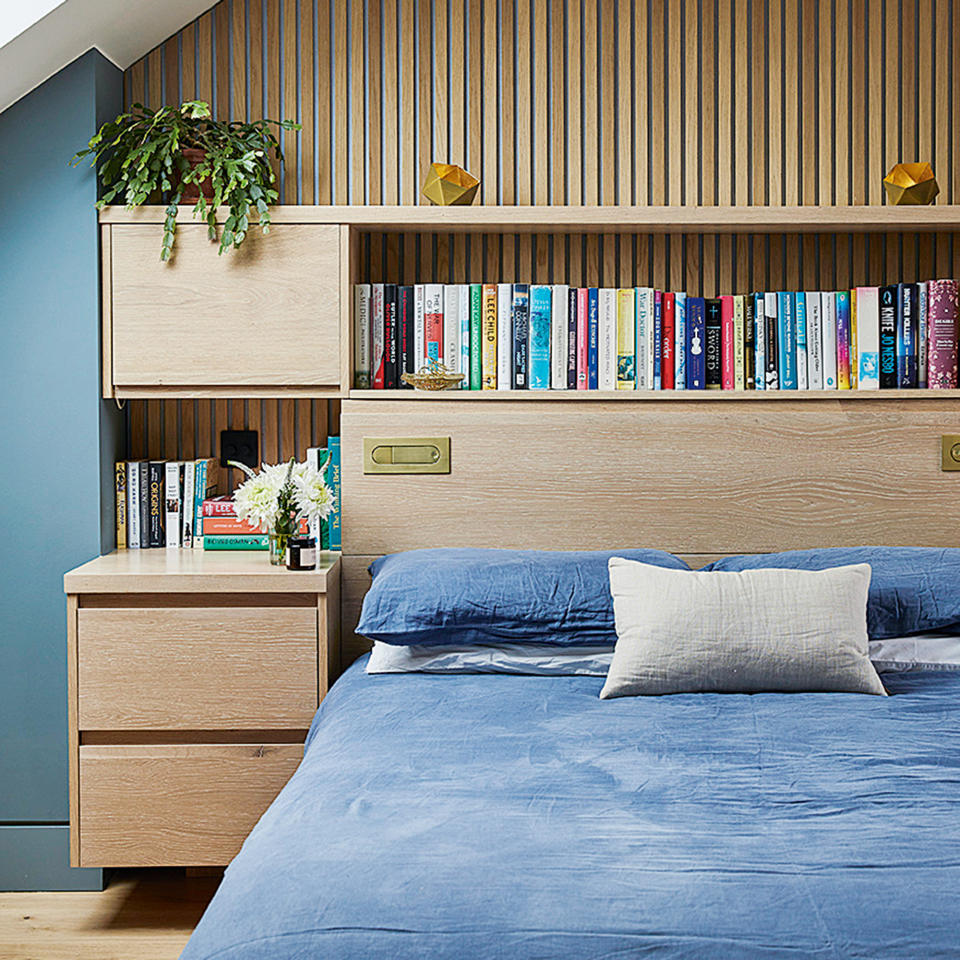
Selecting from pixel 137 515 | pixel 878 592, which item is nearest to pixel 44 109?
pixel 137 515

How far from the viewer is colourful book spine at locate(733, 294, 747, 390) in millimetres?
2635

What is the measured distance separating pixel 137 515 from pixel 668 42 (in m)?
1.88

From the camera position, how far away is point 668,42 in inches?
110

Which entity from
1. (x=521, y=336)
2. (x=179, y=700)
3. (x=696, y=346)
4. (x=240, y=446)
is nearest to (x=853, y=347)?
(x=696, y=346)

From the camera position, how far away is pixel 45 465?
2.58 meters

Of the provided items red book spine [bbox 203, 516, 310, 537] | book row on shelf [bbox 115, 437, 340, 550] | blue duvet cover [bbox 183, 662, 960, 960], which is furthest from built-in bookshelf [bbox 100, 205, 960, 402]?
blue duvet cover [bbox 183, 662, 960, 960]

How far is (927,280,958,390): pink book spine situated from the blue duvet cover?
103 centimetres

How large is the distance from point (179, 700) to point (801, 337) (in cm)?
174

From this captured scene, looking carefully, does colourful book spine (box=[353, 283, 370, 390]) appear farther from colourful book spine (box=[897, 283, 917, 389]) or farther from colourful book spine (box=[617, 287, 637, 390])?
colourful book spine (box=[897, 283, 917, 389])

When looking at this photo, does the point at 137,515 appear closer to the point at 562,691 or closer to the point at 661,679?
the point at 562,691

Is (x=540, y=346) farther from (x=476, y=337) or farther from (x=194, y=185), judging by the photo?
(x=194, y=185)

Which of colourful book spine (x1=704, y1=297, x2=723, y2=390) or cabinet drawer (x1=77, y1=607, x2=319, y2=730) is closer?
cabinet drawer (x1=77, y1=607, x2=319, y2=730)

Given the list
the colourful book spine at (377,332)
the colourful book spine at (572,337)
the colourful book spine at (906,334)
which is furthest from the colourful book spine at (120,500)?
the colourful book spine at (906,334)

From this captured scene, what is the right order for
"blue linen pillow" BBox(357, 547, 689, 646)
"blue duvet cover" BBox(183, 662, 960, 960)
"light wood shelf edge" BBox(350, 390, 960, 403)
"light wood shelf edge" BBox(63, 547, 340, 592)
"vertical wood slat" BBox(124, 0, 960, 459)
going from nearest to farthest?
"blue duvet cover" BBox(183, 662, 960, 960), "blue linen pillow" BBox(357, 547, 689, 646), "light wood shelf edge" BBox(63, 547, 340, 592), "light wood shelf edge" BBox(350, 390, 960, 403), "vertical wood slat" BBox(124, 0, 960, 459)
